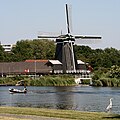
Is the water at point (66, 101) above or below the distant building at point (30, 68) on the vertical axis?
below

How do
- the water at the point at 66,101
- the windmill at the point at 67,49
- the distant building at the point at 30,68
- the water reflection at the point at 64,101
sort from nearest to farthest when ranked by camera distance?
the water at the point at 66,101
the water reflection at the point at 64,101
the windmill at the point at 67,49
the distant building at the point at 30,68

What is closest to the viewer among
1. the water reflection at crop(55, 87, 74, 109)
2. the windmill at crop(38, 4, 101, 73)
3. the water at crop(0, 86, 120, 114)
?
the water at crop(0, 86, 120, 114)

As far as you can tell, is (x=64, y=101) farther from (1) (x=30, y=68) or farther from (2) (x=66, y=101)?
(1) (x=30, y=68)

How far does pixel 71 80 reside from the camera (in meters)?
116

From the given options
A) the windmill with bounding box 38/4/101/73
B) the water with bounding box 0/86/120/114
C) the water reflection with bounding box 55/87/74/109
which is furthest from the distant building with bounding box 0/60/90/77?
the water reflection with bounding box 55/87/74/109

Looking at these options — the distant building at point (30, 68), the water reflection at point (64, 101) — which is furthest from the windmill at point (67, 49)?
the water reflection at point (64, 101)

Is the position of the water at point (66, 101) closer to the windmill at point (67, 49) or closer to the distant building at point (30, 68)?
the windmill at point (67, 49)

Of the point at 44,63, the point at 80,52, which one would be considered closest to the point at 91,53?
the point at 80,52

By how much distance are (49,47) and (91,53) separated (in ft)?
58.5

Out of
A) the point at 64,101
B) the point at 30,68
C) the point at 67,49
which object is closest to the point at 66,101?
the point at 64,101

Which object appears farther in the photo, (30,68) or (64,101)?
(30,68)

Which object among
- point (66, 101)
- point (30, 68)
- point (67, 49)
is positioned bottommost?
point (66, 101)

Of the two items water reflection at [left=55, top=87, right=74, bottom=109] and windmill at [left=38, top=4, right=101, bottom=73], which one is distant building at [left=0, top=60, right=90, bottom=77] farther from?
water reflection at [left=55, top=87, right=74, bottom=109]

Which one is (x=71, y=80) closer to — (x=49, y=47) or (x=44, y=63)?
(x=44, y=63)
